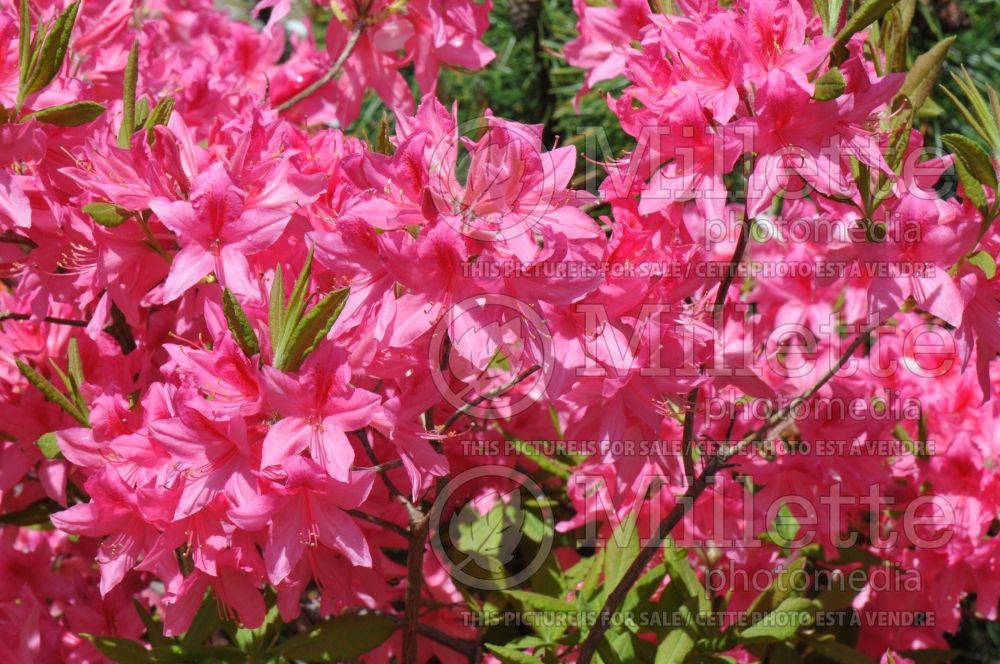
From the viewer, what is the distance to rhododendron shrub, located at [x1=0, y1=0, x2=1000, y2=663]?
1110 mm

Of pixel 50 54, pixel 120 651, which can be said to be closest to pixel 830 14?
pixel 50 54

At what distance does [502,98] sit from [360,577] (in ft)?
4.91

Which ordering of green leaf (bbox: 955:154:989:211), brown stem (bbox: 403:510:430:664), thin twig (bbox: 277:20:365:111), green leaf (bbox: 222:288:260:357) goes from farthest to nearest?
1. thin twig (bbox: 277:20:365:111)
2. brown stem (bbox: 403:510:430:664)
3. green leaf (bbox: 955:154:989:211)
4. green leaf (bbox: 222:288:260:357)

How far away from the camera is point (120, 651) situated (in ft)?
4.49

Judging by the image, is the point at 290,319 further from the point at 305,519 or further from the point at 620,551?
the point at 620,551

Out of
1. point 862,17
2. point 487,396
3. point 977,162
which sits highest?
point 862,17

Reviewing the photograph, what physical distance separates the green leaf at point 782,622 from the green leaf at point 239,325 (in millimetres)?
749

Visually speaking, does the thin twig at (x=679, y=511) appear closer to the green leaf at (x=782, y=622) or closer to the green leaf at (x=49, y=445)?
the green leaf at (x=782, y=622)

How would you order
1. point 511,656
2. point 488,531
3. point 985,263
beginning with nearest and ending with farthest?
1. point 985,263
2. point 511,656
3. point 488,531

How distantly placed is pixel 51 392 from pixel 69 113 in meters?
0.35

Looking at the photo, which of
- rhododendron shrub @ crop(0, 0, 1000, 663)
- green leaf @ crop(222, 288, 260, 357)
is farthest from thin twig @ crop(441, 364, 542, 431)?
green leaf @ crop(222, 288, 260, 357)

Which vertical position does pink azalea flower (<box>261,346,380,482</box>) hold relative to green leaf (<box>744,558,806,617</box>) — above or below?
above

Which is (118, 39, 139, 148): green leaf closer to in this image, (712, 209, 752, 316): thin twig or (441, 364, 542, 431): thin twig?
(441, 364, 542, 431): thin twig

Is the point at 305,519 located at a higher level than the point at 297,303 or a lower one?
lower
